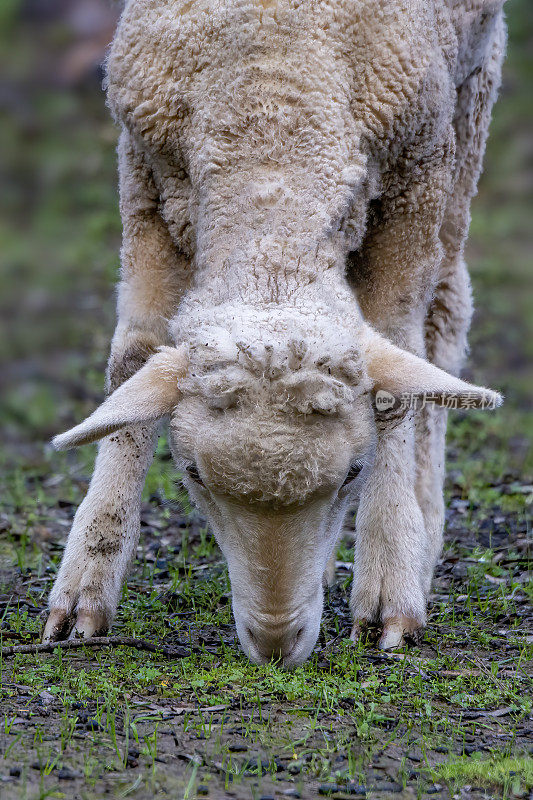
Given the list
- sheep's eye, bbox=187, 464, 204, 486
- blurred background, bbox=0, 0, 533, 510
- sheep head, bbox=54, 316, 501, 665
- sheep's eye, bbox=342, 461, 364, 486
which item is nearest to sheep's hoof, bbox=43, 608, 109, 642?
sheep head, bbox=54, 316, 501, 665

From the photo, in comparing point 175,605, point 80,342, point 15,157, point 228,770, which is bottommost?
point 228,770

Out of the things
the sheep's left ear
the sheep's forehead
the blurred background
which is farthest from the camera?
the blurred background

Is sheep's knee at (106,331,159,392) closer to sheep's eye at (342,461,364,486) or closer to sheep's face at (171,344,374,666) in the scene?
sheep's face at (171,344,374,666)

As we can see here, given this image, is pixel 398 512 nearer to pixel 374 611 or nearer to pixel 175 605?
pixel 374 611

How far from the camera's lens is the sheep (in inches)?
160

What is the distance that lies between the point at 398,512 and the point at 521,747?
1.54 meters

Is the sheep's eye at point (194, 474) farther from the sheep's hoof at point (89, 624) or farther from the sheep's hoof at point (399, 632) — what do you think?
the sheep's hoof at point (399, 632)

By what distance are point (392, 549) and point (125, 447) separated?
1.27 meters

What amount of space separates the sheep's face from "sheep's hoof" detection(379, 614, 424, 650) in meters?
0.60

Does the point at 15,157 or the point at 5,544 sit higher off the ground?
the point at 15,157

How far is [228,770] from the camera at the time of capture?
346 centimetres

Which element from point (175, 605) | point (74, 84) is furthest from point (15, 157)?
point (175, 605)

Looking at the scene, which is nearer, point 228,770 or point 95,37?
point 228,770

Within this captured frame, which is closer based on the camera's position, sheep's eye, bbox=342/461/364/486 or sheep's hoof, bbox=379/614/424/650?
sheep's eye, bbox=342/461/364/486
